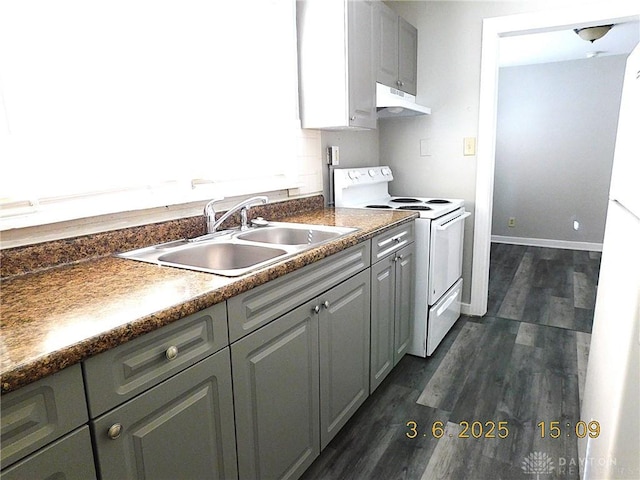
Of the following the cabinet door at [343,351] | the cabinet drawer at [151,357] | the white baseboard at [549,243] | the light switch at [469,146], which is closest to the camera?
the cabinet drawer at [151,357]

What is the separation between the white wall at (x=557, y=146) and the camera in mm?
4742

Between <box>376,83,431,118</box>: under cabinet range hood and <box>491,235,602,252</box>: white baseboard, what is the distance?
3.20 m

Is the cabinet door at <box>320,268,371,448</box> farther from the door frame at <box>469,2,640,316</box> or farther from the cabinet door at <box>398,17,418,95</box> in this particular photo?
the cabinet door at <box>398,17,418,95</box>

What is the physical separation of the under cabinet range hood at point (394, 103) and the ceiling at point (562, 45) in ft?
4.85

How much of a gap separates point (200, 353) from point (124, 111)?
96 cm

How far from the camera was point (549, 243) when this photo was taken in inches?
208

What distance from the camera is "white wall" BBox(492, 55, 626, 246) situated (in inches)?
Answer: 187

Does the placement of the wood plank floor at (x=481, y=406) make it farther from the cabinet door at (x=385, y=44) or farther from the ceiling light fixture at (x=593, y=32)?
the ceiling light fixture at (x=593, y=32)

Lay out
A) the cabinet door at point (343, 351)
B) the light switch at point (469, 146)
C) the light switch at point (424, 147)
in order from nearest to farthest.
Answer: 1. the cabinet door at point (343, 351)
2. the light switch at point (469, 146)
3. the light switch at point (424, 147)

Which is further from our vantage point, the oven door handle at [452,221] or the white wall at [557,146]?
the white wall at [557,146]

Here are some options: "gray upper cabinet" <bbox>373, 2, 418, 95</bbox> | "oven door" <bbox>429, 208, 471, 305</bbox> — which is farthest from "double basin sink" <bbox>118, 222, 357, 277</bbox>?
"gray upper cabinet" <bbox>373, 2, 418, 95</bbox>

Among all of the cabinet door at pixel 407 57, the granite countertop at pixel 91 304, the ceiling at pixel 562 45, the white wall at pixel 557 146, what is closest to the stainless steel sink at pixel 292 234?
the granite countertop at pixel 91 304

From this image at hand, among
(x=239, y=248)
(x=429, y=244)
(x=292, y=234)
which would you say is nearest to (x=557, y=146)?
(x=429, y=244)

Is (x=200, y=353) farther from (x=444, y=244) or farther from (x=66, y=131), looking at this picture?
(x=444, y=244)
